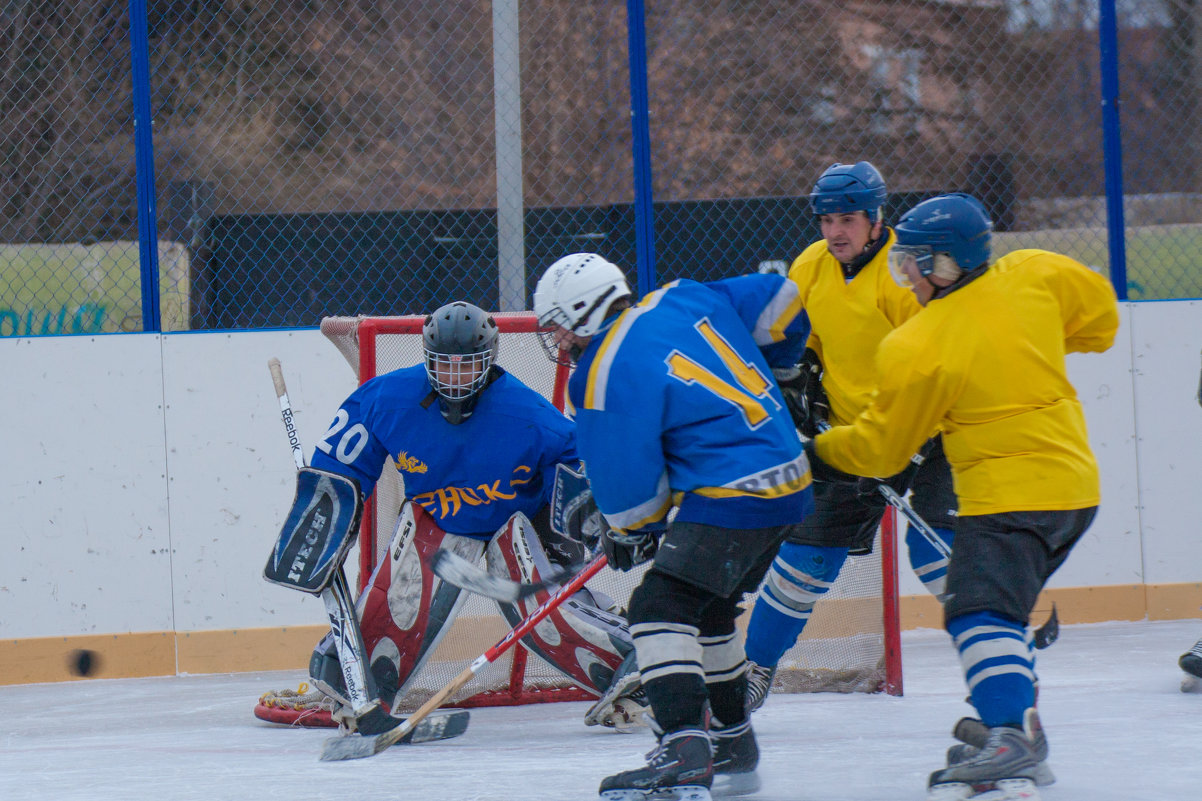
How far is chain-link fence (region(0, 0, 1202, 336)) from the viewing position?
4.72 metres

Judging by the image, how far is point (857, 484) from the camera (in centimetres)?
303

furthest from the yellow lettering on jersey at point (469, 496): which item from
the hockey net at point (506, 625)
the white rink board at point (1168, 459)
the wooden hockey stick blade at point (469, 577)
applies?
the white rink board at point (1168, 459)

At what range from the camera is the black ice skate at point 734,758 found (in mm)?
2496

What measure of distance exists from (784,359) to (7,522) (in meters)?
3.00

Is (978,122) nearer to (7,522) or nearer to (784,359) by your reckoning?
(784,359)

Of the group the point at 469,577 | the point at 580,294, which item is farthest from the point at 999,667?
the point at 469,577

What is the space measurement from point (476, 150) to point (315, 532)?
2.30 metres

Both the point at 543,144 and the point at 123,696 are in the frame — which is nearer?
the point at 123,696

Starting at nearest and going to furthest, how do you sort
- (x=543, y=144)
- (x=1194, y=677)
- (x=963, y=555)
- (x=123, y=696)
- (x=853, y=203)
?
(x=963, y=555) < (x=853, y=203) < (x=1194, y=677) < (x=123, y=696) < (x=543, y=144)

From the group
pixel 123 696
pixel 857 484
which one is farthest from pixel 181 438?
pixel 857 484

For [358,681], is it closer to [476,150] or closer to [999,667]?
[999,667]

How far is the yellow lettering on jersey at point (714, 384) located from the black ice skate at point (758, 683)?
0.95 metres

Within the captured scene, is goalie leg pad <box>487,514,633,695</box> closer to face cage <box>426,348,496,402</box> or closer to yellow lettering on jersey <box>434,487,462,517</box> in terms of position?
yellow lettering on jersey <box>434,487,462,517</box>

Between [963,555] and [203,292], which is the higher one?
[203,292]
